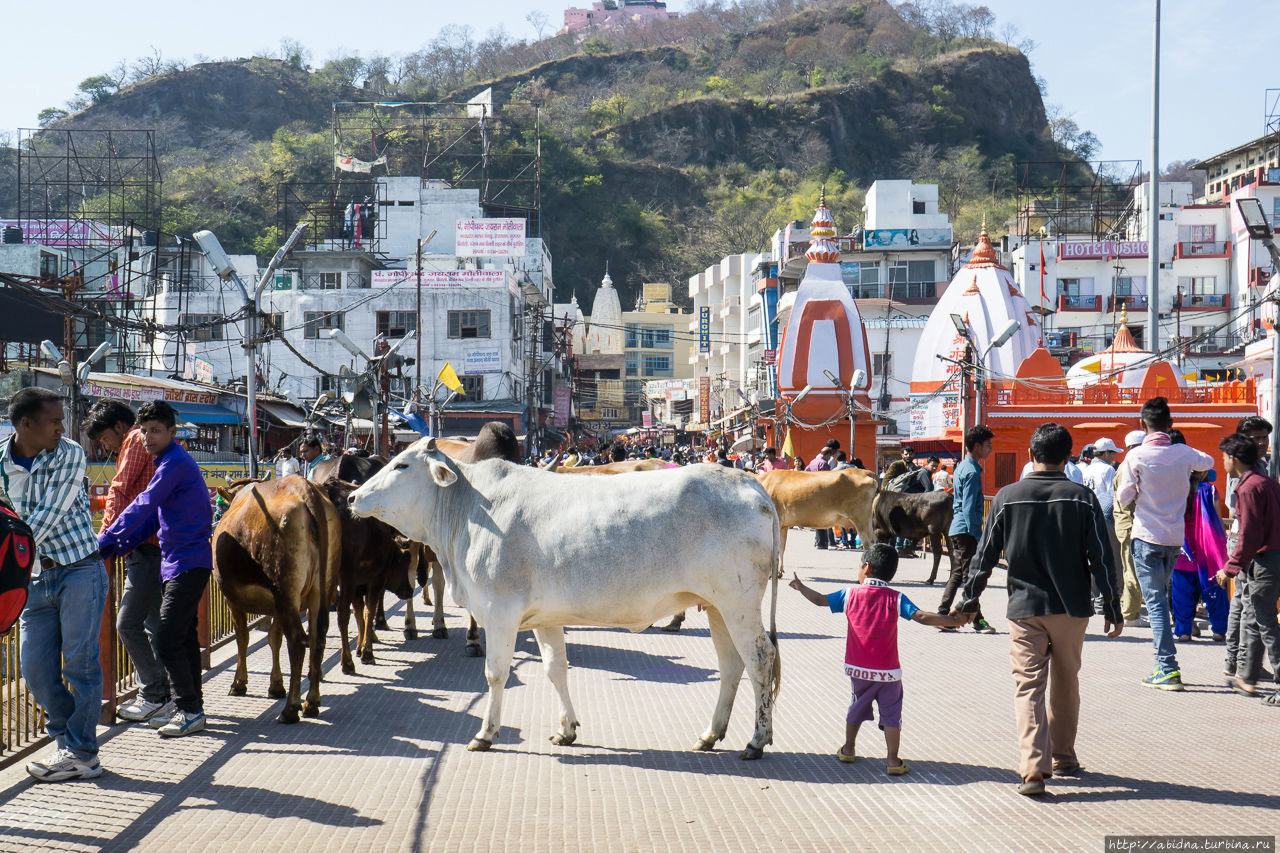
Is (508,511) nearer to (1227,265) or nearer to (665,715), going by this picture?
(665,715)

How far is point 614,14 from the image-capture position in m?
154

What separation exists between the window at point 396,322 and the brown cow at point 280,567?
42282 mm

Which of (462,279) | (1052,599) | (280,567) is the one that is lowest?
(280,567)

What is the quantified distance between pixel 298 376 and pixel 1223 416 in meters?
36.9

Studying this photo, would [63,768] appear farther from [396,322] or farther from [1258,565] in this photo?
[396,322]

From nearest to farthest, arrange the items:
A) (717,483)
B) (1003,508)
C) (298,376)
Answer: (1003,508)
(717,483)
(298,376)

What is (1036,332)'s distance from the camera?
39500 mm

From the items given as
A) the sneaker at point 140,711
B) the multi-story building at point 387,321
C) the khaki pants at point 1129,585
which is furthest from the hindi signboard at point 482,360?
the sneaker at point 140,711

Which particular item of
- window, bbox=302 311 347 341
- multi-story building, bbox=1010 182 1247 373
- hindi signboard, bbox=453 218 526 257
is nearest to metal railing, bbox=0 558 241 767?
window, bbox=302 311 347 341

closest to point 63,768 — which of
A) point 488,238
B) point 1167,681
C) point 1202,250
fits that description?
point 1167,681

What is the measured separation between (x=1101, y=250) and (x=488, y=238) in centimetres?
3187

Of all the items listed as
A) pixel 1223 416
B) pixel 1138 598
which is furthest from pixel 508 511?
pixel 1223 416

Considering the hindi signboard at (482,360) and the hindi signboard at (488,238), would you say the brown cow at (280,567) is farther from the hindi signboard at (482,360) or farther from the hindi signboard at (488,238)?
the hindi signboard at (488,238)

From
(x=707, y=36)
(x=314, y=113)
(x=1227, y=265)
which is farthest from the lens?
(x=707, y=36)
